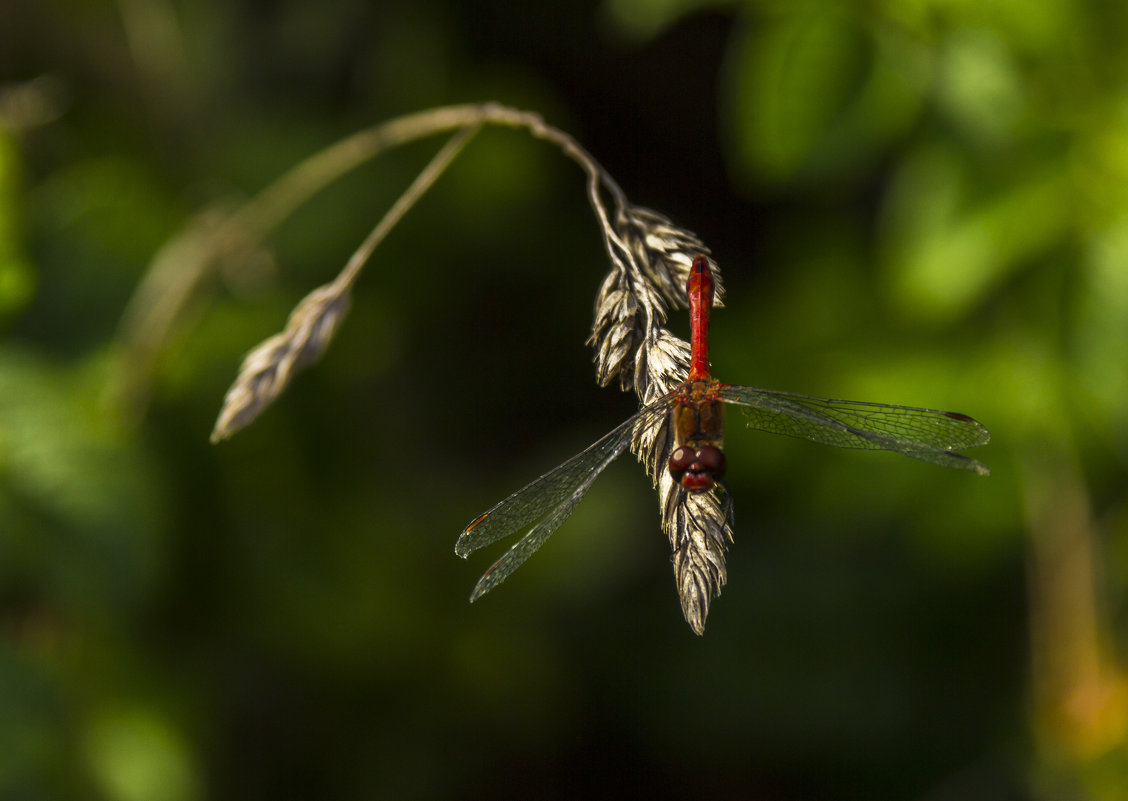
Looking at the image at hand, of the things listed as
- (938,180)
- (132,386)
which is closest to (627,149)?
(938,180)

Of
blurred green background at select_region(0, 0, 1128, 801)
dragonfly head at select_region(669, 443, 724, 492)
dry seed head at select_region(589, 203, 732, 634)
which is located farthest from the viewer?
blurred green background at select_region(0, 0, 1128, 801)

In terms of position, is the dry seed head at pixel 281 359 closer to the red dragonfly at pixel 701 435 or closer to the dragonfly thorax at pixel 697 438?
the red dragonfly at pixel 701 435

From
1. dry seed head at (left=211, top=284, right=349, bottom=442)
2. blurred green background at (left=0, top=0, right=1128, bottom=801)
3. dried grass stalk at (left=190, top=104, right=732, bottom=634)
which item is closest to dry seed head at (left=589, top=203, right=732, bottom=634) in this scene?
dried grass stalk at (left=190, top=104, right=732, bottom=634)

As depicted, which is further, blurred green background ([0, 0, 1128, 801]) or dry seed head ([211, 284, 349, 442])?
blurred green background ([0, 0, 1128, 801])

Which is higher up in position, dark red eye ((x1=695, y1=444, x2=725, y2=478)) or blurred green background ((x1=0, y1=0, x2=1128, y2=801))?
dark red eye ((x1=695, y1=444, x2=725, y2=478))

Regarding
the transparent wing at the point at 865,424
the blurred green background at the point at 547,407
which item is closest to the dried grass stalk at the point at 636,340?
the transparent wing at the point at 865,424

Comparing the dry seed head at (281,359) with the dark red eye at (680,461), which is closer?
the dark red eye at (680,461)

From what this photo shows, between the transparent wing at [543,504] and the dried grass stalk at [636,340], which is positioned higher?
the dried grass stalk at [636,340]

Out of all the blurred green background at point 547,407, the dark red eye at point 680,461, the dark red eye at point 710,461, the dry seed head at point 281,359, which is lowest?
the blurred green background at point 547,407

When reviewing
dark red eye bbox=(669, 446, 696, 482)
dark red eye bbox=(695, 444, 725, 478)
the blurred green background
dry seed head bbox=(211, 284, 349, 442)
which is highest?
dry seed head bbox=(211, 284, 349, 442)

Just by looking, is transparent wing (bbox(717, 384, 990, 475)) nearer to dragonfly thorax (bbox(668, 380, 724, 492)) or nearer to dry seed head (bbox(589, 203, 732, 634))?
dragonfly thorax (bbox(668, 380, 724, 492))
